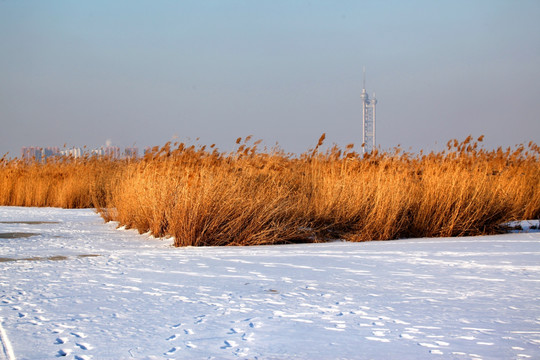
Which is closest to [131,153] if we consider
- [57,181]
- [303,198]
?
[57,181]

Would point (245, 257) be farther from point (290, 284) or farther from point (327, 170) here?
point (327, 170)

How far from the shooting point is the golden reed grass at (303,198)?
Result: 6.52m

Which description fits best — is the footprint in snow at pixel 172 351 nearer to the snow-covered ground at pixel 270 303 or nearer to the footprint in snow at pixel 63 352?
the snow-covered ground at pixel 270 303

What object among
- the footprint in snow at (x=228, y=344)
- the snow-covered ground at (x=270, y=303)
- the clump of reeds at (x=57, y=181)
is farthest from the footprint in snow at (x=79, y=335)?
the clump of reeds at (x=57, y=181)

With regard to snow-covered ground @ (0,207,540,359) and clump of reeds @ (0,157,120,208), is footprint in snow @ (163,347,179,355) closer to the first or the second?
snow-covered ground @ (0,207,540,359)

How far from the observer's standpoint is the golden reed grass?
6516mm

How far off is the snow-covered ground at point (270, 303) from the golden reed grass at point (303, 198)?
0.89 metres

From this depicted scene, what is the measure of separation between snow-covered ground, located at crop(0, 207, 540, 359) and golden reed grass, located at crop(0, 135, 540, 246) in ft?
2.93

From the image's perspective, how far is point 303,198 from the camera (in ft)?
24.1

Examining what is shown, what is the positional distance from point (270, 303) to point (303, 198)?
163 inches

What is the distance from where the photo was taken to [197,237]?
6.38m

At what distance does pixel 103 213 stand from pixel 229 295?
21.8ft

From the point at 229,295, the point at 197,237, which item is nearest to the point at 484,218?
the point at 197,237

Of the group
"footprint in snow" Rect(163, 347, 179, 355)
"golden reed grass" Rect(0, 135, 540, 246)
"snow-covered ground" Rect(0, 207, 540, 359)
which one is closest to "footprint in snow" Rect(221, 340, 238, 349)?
"snow-covered ground" Rect(0, 207, 540, 359)
